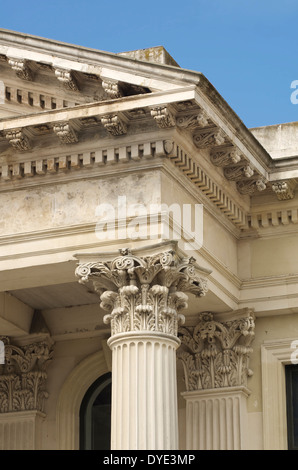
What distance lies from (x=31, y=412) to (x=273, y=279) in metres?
4.66

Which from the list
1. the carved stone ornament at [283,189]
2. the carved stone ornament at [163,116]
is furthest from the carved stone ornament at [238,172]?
the carved stone ornament at [163,116]

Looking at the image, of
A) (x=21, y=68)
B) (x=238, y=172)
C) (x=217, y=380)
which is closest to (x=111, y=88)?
(x=21, y=68)

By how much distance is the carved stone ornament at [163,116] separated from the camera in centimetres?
1658

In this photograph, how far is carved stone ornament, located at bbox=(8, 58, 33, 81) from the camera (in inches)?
710

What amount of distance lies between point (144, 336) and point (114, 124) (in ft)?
9.73

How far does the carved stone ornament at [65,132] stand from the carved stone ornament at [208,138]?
1716mm

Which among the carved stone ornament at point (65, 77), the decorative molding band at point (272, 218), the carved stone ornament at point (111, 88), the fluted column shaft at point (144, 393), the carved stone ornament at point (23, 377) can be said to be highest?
the carved stone ornament at point (65, 77)

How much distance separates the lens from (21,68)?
18.0m

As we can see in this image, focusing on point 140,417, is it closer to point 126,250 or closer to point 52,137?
point 126,250

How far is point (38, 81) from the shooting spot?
18.4m

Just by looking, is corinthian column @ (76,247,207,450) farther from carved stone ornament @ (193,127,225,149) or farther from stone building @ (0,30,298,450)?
carved stone ornament @ (193,127,225,149)

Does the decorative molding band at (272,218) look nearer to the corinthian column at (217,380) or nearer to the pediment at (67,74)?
the corinthian column at (217,380)

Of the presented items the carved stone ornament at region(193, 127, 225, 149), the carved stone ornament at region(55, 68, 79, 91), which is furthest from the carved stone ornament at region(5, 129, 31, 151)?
the carved stone ornament at region(193, 127, 225, 149)

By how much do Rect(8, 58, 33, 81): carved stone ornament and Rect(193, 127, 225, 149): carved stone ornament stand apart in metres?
2.75
